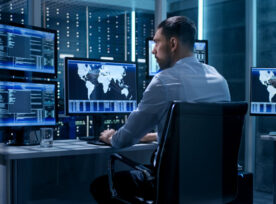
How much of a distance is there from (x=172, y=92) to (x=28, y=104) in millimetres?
1136

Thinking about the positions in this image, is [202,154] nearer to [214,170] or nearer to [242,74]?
[214,170]

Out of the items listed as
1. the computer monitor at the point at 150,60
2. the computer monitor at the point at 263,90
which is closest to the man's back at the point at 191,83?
the computer monitor at the point at 150,60

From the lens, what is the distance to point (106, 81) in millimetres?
2854

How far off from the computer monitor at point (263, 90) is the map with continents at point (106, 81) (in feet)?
4.78

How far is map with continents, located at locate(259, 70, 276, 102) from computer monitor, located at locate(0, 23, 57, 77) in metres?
2.15

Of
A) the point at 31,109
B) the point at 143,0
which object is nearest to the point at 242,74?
the point at 143,0

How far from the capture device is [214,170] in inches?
68.1

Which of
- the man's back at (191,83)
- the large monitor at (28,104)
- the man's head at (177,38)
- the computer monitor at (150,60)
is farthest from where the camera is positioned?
the computer monitor at (150,60)

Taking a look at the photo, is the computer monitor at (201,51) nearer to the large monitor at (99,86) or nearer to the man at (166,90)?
the large monitor at (99,86)

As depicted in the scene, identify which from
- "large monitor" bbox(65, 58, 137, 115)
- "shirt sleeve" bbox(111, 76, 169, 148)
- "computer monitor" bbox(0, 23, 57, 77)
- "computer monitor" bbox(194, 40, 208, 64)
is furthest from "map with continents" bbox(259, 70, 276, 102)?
"shirt sleeve" bbox(111, 76, 169, 148)

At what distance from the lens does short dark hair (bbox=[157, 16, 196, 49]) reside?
194 cm

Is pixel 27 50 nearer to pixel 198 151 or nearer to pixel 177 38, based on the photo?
pixel 177 38

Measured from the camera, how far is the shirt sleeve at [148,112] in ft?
5.79

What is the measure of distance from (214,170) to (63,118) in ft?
5.48
